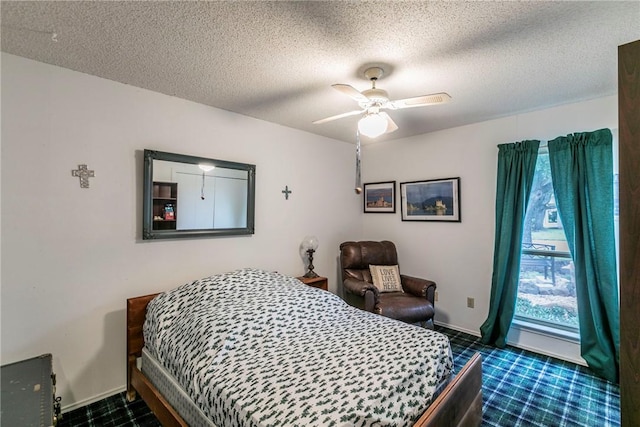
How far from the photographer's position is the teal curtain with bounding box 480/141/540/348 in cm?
293

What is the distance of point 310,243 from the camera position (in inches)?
138

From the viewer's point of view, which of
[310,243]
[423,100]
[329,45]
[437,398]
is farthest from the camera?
[310,243]

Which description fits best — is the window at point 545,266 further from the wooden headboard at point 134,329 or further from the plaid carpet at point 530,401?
the wooden headboard at point 134,329

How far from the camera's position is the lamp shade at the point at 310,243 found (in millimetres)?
3503

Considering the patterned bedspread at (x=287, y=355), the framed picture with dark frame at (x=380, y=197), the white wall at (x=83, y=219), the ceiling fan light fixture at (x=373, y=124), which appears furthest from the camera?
the framed picture with dark frame at (x=380, y=197)

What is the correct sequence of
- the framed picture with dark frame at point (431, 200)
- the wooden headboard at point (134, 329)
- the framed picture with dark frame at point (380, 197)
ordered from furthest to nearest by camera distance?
the framed picture with dark frame at point (380, 197)
the framed picture with dark frame at point (431, 200)
the wooden headboard at point (134, 329)

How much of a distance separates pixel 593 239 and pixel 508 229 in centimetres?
64

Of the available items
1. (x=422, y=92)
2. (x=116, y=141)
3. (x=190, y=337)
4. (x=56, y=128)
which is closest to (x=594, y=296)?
(x=422, y=92)

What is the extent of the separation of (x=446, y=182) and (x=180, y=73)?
301 centimetres

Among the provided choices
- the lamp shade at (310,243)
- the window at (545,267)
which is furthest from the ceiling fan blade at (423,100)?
the lamp shade at (310,243)

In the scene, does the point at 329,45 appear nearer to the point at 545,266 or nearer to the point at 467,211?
the point at 467,211

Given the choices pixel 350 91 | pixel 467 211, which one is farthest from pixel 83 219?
pixel 467 211

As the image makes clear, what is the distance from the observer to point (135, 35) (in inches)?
66.9

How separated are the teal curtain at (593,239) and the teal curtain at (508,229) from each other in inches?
11.7
